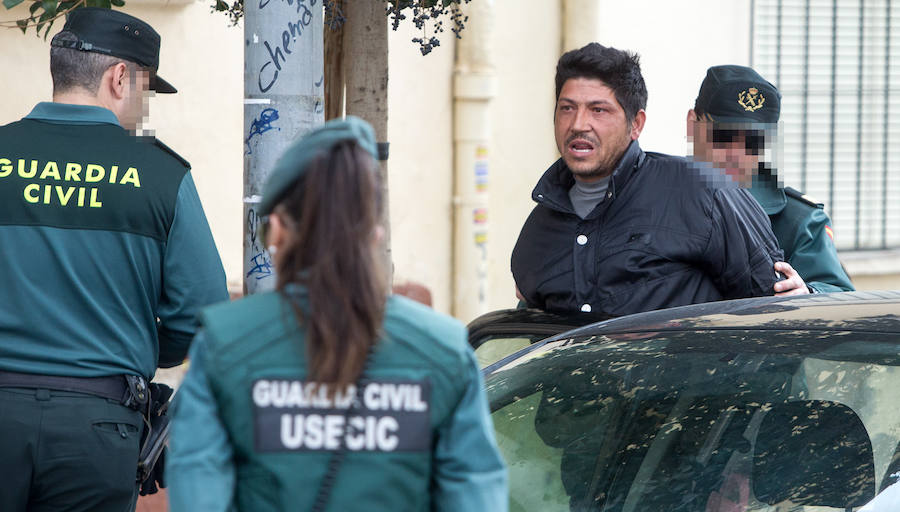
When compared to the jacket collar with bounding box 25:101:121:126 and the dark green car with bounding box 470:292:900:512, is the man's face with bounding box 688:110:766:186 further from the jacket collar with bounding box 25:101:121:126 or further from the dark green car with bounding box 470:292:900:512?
the jacket collar with bounding box 25:101:121:126

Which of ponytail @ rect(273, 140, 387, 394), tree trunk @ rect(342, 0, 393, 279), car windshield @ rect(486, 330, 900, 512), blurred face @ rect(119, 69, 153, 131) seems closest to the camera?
ponytail @ rect(273, 140, 387, 394)

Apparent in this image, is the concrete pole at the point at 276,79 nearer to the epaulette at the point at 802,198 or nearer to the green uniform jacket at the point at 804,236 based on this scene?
the green uniform jacket at the point at 804,236

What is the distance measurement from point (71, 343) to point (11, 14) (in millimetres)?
3831

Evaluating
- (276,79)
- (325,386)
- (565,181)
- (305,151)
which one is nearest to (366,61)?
(565,181)

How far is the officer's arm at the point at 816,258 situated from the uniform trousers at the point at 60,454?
219 centimetres

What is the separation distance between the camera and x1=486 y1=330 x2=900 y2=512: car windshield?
2277 millimetres

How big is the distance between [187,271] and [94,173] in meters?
0.31

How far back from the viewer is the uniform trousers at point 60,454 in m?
2.59

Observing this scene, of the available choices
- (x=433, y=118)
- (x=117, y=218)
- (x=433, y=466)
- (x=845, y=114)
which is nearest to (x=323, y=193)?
(x=433, y=466)

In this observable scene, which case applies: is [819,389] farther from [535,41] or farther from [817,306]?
[535,41]

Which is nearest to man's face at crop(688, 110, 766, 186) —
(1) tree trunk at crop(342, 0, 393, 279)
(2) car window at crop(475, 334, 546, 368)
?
(2) car window at crop(475, 334, 546, 368)

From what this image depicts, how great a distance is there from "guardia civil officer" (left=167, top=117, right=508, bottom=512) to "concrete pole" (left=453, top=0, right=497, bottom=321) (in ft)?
19.2

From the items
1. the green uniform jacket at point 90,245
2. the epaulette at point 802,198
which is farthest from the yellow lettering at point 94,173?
the epaulette at point 802,198

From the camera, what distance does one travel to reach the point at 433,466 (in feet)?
5.45
